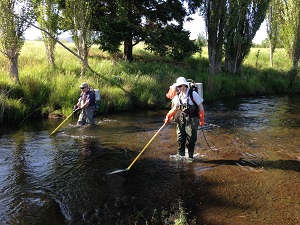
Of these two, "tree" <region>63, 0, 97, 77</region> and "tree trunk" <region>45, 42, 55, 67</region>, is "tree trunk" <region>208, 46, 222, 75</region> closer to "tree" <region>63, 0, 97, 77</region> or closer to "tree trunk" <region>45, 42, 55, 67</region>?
"tree" <region>63, 0, 97, 77</region>

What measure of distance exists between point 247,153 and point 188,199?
3.22m

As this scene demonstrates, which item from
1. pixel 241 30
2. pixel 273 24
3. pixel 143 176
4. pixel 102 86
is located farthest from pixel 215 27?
pixel 143 176

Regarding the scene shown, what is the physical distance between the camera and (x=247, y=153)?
779cm

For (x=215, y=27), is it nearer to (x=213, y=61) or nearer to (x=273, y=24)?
(x=213, y=61)

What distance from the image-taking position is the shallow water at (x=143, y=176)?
4719 mm

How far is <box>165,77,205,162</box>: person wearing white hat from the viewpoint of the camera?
659 cm

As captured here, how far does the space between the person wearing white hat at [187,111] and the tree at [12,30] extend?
853 cm

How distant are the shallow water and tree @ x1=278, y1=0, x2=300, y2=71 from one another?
16.9 meters

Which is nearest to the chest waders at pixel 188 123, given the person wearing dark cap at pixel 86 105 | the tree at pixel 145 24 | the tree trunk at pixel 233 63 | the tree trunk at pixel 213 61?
the person wearing dark cap at pixel 86 105

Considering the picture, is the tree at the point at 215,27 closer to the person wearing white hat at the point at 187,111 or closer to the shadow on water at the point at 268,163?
the shadow on water at the point at 268,163

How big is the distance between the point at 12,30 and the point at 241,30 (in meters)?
16.8

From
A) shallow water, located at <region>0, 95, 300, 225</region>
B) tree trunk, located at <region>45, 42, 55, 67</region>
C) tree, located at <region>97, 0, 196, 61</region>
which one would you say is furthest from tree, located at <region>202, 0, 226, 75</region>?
shallow water, located at <region>0, 95, 300, 225</region>

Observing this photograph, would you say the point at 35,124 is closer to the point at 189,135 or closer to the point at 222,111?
the point at 189,135

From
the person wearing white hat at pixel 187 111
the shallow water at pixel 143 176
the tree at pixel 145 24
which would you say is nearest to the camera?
the shallow water at pixel 143 176
